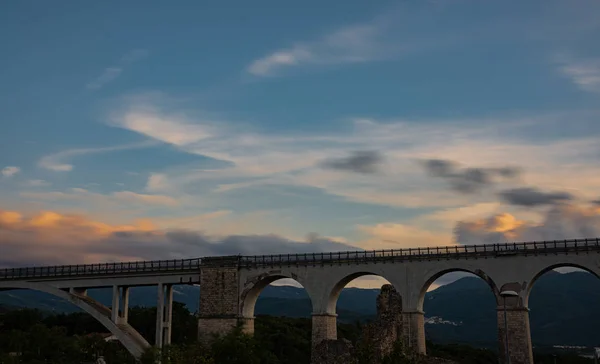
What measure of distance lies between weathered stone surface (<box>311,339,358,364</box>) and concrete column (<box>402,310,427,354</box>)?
1261cm

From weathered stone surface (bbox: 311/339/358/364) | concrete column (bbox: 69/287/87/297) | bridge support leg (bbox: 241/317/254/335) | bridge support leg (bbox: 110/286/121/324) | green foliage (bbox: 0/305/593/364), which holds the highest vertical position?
concrete column (bbox: 69/287/87/297)

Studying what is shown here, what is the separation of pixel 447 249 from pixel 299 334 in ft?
185

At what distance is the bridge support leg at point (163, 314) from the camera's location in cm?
6894

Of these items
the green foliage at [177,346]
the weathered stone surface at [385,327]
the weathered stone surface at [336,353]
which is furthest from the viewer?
the green foliage at [177,346]

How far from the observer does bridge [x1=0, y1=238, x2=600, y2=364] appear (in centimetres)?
5505

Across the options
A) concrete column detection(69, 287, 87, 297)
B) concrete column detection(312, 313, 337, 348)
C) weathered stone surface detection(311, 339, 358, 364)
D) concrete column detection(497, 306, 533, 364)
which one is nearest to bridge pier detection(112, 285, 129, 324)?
concrete column detection(69, 287, 87, 297)

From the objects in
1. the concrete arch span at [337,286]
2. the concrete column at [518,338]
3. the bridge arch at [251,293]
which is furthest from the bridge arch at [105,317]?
the concrete column at [518,338]

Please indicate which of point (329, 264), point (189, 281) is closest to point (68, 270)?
point (189, 281)

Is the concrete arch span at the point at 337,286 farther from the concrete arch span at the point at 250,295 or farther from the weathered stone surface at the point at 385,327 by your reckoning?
the weathered stone surface at the point at 385,327

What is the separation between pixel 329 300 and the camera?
6275 centimetres

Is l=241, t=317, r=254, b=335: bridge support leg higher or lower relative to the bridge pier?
lower

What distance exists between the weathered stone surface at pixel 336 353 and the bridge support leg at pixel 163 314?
2830 cm

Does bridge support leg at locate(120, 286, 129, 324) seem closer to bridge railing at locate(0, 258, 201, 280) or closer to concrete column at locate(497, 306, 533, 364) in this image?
bridge railing at locate(0, 258, 201, 280)

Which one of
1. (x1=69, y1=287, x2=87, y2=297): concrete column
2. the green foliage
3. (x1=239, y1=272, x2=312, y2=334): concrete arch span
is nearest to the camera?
the green foliage
